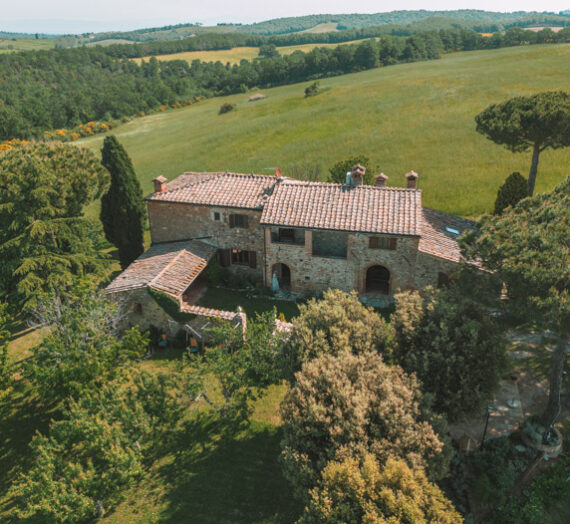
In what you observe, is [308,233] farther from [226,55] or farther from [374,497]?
[226,55]

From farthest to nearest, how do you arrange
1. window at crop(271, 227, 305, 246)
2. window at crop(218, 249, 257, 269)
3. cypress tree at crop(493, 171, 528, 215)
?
cypress tree at crop(493, 171, 528, 215)
window at crop(218, 249, 257, 269)
window at crop(271, 227, 305, 246)

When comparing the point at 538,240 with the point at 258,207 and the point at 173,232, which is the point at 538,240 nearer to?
the point at 258,207

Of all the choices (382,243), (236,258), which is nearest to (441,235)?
(382,243)

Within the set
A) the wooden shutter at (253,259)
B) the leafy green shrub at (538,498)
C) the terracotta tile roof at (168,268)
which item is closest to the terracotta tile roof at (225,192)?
the terracotta tile roof at (168,268)

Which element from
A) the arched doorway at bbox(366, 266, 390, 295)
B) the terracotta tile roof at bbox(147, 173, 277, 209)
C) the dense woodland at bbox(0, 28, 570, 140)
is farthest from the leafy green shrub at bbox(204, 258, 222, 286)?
the dense woodland at bbox(0, 28, 570, 140)

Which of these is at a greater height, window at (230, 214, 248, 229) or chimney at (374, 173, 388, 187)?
chimney at (374, 173, 388, 187)

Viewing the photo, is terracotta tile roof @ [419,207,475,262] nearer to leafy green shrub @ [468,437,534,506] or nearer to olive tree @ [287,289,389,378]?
olive tree @ [287,289,389,378]
